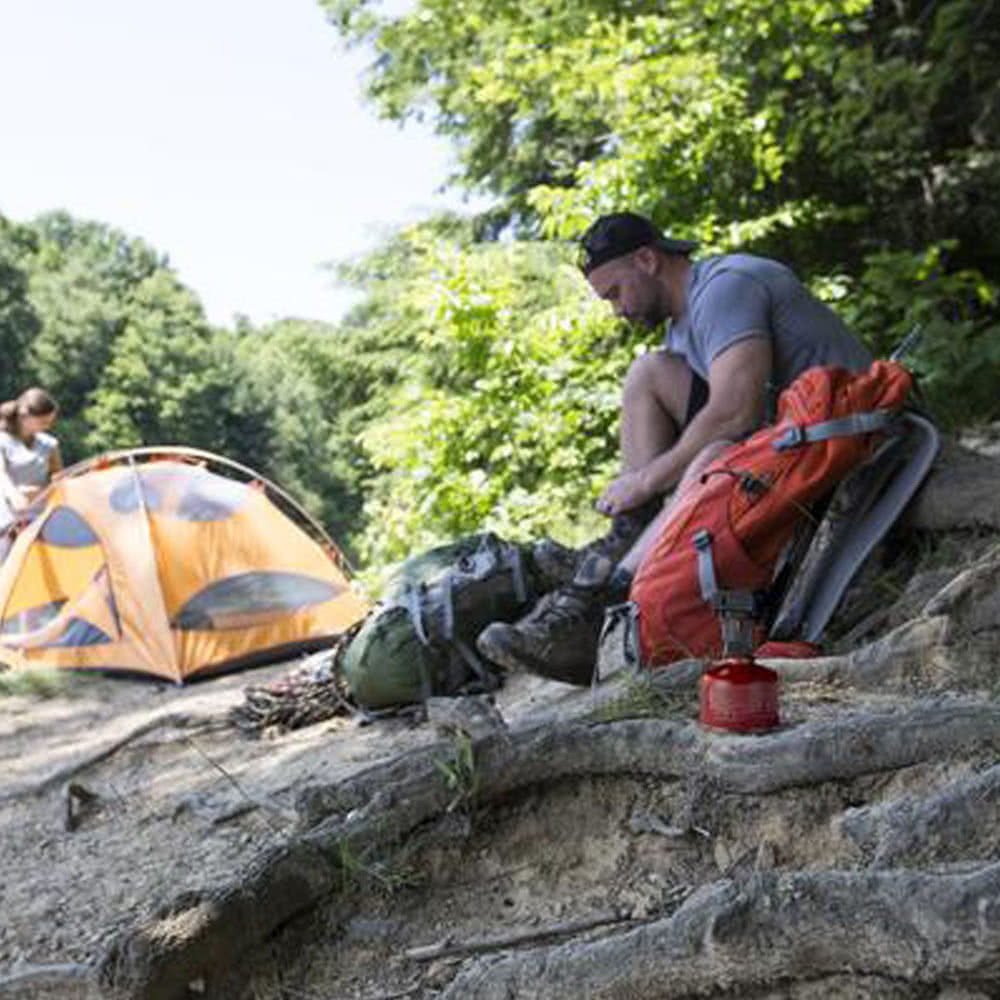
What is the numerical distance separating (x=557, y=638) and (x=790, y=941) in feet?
6.23

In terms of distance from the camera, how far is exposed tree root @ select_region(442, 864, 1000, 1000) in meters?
1.19

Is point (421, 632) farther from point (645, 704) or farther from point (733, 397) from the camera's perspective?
point (645, 704)

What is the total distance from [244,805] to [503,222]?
12.0m

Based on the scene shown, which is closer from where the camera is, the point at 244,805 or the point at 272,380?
the point at 244,805

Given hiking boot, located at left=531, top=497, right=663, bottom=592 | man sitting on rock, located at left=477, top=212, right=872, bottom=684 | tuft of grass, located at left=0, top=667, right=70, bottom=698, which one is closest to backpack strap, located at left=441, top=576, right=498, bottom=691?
hiking boot, located at left=531, top=497, right=663, bottom=592

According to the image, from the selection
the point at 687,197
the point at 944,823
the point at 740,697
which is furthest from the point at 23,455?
the point at 944,823

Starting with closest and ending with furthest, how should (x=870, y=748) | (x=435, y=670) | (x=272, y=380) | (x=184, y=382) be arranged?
1. (x=870, y=748)
2. (x=435, y=670)
3. (x=184, y=382)
4. (x=272, y=380)

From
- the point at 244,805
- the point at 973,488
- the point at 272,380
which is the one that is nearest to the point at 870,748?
the point at 973,488

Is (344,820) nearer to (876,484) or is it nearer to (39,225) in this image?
(876,484)

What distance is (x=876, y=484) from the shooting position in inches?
119

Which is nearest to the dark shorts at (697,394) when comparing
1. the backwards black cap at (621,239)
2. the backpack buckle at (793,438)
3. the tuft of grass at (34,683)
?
the backwards black cap at (621,239)

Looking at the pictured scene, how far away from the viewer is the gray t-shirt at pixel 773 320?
3.25m

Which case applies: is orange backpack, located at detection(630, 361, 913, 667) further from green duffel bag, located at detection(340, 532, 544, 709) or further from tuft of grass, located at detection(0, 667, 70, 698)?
tuft of grass, located at detection(0, 667, 70, 698)

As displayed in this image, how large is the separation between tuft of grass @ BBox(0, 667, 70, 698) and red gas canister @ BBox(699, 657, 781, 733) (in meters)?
4.48
